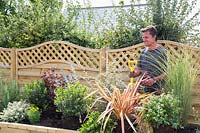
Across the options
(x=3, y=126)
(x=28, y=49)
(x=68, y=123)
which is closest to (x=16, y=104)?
(x=3, y=126)

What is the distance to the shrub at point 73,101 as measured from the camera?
15.2 feet

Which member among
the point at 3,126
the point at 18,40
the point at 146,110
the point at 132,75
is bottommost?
the point at 3,126

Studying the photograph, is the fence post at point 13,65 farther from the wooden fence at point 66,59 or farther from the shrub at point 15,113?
the shrub at point 15,113

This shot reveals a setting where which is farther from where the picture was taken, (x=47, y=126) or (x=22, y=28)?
(x=22, y=28)

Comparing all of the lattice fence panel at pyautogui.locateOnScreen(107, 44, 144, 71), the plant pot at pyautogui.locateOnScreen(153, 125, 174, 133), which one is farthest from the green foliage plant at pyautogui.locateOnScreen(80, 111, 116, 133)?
the lattice fence panel at pyautogui.locateOnScreen(107, 44, 144, 71)

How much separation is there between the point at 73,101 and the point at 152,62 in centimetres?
115

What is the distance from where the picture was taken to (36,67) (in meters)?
6.34

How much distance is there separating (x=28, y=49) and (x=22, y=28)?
2.05 ft

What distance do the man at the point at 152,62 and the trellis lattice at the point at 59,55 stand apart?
Answer: 3.70 ft

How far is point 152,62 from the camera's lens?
4625mm

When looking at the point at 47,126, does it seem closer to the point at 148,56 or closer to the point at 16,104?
the point at 16,104

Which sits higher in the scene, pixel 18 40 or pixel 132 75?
pixel 18 40

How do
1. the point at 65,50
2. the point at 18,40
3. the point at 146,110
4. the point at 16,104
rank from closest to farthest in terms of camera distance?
the point at 146,110 < the point at 16,104 < the point at 65,50 < the point at 18,40

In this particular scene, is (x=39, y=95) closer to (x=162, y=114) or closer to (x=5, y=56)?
(x=5, y=56)
